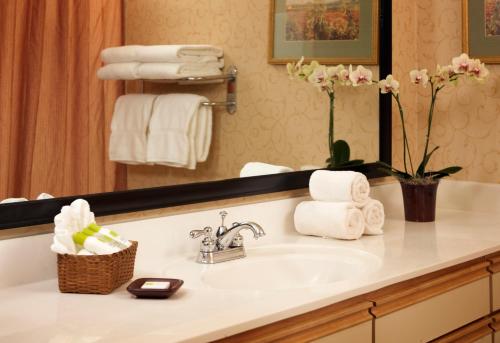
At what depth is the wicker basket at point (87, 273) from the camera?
5.12ft

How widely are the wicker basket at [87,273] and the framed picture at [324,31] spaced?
3.12ft

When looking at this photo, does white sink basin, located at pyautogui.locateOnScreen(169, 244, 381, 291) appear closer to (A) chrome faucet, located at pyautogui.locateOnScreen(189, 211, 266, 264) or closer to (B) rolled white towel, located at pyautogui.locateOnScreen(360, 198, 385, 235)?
(A) chrome faucet, located at pyautogui.locateOnScreen(189, 211, 266, 264)

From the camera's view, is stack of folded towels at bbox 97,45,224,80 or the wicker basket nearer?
the wicker basket

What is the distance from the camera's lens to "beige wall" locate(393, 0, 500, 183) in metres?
2.57

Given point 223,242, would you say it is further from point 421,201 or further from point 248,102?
point 421,201

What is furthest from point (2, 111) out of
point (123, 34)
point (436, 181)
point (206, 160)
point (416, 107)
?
point (416, 107)

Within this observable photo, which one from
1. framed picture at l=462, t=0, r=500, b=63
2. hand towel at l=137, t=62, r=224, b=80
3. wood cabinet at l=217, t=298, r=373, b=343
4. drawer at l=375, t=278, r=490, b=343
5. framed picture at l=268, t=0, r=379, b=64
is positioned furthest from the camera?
framed picture at l=462, t=0, r=500, b=63

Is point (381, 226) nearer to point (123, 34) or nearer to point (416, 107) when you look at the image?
point (416, 107)

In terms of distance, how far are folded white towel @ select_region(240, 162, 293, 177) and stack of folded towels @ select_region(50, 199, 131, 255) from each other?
62 centimetres

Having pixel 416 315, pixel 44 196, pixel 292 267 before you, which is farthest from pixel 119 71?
pixel 416 315

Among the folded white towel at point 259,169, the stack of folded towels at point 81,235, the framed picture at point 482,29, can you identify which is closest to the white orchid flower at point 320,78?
the folded white towel at point 259,169

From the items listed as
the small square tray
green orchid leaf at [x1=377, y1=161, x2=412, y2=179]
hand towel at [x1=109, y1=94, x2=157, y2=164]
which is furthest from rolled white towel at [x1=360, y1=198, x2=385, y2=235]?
the small square tray

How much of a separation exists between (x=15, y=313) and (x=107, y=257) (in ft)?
0.70

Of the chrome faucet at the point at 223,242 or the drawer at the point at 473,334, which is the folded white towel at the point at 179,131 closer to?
the chrome faucet at the point at 223,242
